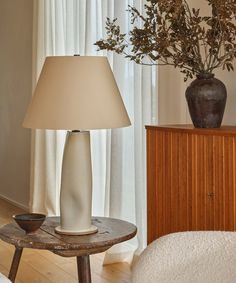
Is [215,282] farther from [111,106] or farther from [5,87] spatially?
[5,87]

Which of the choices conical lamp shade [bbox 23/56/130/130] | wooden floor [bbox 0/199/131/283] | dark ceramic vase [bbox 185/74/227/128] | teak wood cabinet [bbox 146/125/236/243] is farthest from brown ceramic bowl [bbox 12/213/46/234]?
wooden floor [bbox 0/199/131/283]

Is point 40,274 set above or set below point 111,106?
below

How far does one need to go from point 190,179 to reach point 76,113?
50 centimetres

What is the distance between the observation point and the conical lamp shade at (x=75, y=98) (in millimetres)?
1859

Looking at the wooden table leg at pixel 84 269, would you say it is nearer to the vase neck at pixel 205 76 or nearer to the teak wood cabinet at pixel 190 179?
the teak wood cabinet at pixel 190 179

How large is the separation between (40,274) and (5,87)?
9.35ft

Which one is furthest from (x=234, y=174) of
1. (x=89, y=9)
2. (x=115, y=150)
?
(x=89, y=9)

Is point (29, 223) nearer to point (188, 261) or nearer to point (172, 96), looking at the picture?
point (188, 261)

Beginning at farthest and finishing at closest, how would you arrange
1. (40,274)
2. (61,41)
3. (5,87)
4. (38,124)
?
(5,87) < (61,41) < (40,274) < (38,124)

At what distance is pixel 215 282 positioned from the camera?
1.41 meters

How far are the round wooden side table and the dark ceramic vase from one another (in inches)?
20.5

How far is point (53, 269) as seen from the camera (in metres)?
3.15

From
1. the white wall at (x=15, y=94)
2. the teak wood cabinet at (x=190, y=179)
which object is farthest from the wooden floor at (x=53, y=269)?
the white wall at (x=15, y=94)

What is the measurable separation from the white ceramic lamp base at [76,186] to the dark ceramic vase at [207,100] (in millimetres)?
449
